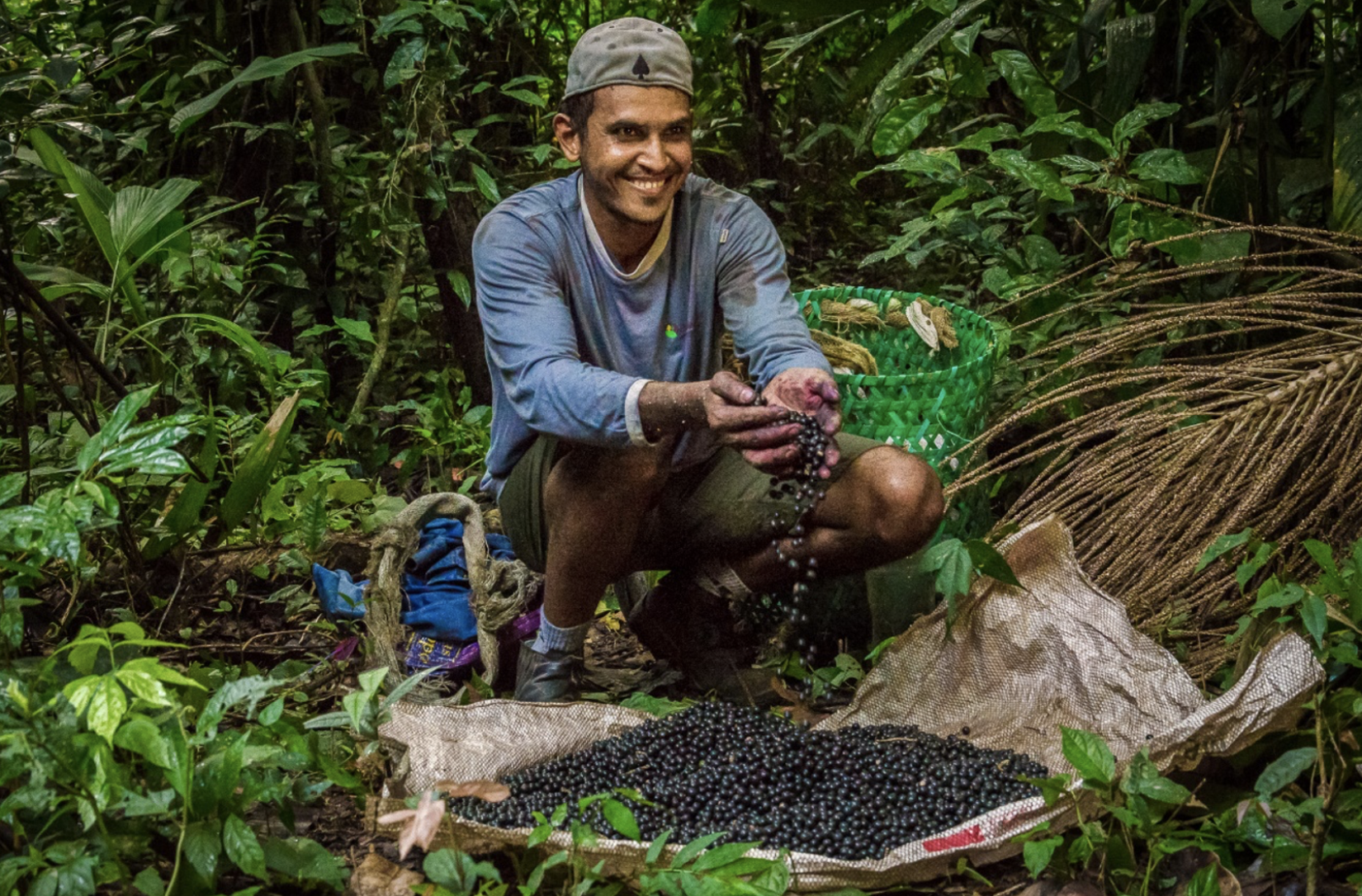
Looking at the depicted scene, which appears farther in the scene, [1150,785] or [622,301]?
[622,301]

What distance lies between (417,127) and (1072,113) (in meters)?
1.79

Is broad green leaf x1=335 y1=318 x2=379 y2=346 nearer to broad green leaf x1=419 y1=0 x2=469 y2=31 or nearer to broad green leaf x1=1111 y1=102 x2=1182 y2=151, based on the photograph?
broad green leaf x1=419 y1=0 x2=469 y2=31

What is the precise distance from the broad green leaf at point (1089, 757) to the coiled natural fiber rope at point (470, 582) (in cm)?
129

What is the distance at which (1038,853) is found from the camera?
6.36 ft

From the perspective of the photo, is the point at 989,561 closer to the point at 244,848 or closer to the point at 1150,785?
the point at 1150,785

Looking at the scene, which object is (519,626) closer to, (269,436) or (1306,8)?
(269,436)

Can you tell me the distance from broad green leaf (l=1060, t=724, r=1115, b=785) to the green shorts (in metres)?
0.84

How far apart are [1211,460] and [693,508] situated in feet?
3.28

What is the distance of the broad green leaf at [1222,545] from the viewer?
7.96ft

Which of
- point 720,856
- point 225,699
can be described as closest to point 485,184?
point 225,699

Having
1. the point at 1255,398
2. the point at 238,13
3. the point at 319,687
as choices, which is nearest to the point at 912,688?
the point at 1255,398

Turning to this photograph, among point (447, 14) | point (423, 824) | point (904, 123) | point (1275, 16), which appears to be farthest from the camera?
point (447, 14)

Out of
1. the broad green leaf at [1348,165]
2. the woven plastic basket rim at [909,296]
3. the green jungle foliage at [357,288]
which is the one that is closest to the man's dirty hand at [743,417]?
the green jungle foliage at [357,288]

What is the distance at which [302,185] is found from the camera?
4.21 m
